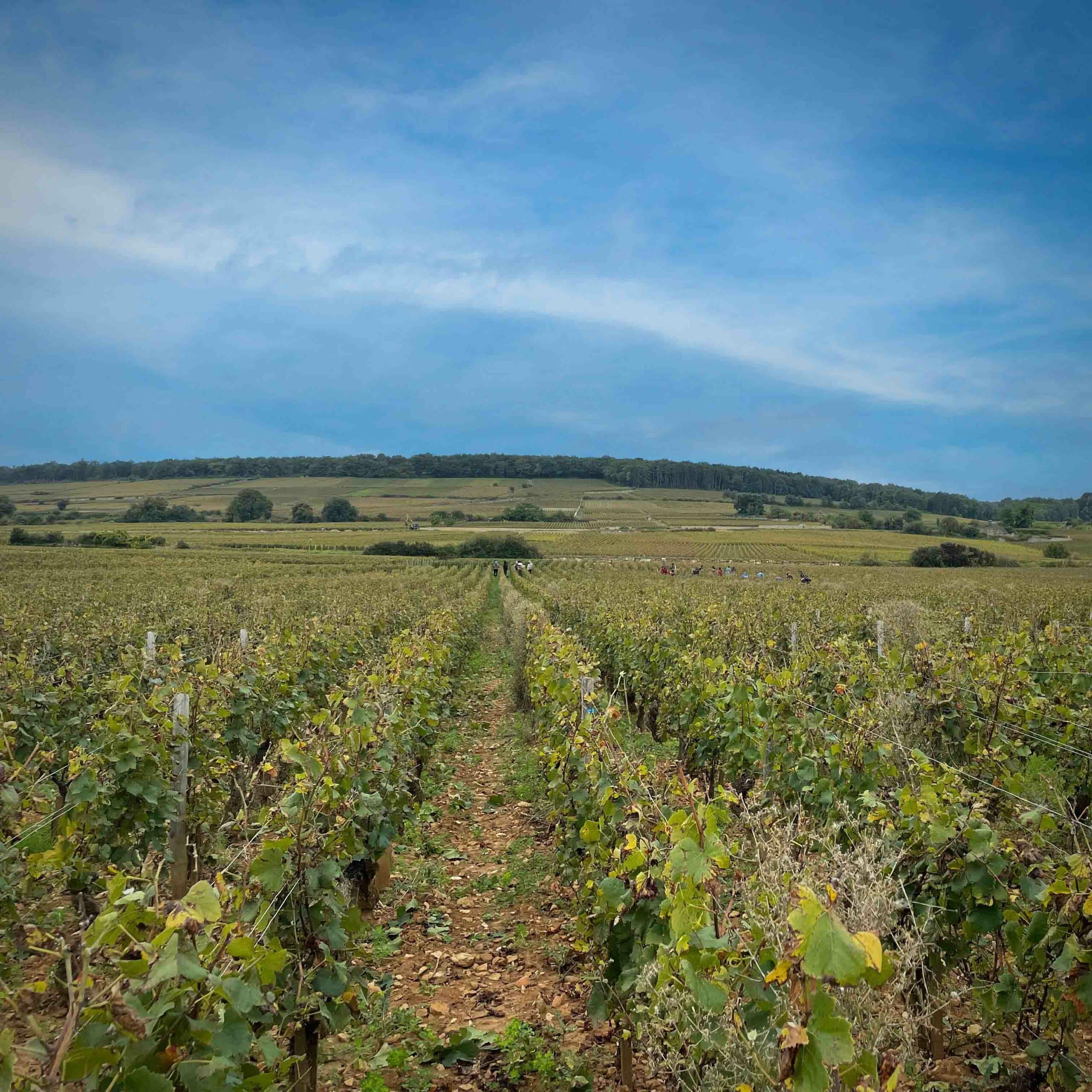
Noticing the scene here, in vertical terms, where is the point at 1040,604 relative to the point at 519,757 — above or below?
above

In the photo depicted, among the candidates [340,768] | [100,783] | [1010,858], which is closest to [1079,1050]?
[1010,858]

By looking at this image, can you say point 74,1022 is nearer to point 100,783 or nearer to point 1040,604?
point 100,783

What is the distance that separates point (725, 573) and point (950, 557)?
81.1 feet

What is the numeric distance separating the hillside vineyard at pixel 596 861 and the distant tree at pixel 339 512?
89721 millimetres

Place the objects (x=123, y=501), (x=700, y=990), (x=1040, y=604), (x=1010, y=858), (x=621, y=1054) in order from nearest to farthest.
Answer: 1. (x=700, y=990)
2. (x=1010, y=858)
3. (x=621, y=1054)
4. (x=1040, y=604)
5. (x=123, y=501)

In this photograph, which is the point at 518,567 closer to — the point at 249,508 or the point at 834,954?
the point at 834,954

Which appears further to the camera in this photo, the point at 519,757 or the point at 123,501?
the point at 123,501

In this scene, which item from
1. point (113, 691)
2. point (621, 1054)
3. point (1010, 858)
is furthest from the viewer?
point (113, 691)

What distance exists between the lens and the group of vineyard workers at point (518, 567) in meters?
50.3

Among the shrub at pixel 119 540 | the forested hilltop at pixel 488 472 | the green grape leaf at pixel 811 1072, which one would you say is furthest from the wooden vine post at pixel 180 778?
the forested hilltop at pixel 488 472

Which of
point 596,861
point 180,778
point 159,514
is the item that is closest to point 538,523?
point 159,514

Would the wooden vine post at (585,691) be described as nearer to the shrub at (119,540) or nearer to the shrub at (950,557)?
the shrub at (950,557)

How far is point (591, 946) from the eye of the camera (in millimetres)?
4309

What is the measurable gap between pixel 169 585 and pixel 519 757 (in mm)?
20289
